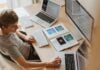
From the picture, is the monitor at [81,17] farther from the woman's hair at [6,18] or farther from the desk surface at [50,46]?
the woman's hair at [6,18]

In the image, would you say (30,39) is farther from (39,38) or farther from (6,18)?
(6,18)

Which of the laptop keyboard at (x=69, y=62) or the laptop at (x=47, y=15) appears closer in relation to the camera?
the laptop keyboard at (x=69, y=62)

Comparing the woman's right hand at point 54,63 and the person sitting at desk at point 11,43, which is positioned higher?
the person sitting at desk at point 11,43

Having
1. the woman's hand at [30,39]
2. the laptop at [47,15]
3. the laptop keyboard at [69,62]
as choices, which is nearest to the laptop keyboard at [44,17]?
the laptop at [47,15]

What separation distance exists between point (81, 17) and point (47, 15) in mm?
513

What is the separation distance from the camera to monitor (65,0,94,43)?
1462 millimetres

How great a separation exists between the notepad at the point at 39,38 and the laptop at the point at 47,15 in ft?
0.40

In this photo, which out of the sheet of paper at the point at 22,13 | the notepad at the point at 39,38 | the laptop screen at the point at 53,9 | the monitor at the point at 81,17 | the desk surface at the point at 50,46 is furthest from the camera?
the sheet of paper at the point at 22,13

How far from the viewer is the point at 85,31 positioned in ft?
5.19

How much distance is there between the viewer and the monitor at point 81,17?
1462 mm

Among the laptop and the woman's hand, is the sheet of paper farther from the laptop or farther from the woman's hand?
the woman's hand

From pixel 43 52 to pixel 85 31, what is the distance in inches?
15.2

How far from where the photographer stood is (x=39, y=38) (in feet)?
5.90

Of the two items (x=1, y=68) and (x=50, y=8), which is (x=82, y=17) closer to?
(x=50, y=8)
